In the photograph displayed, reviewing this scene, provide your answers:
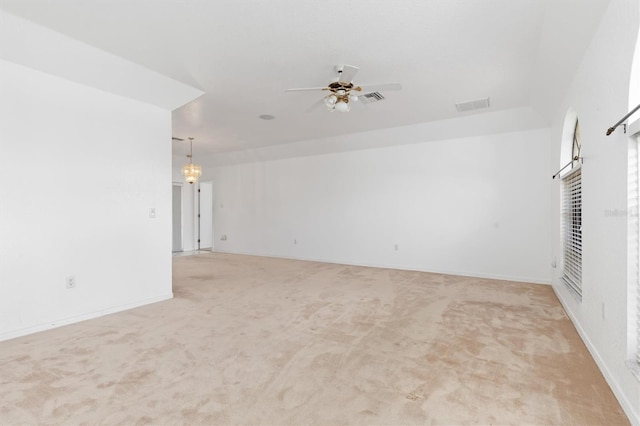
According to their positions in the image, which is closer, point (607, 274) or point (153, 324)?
point (607, 274)

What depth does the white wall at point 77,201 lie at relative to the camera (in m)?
3.01

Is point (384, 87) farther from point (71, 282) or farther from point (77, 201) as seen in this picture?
point (71, 282)

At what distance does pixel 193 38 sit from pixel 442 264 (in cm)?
538

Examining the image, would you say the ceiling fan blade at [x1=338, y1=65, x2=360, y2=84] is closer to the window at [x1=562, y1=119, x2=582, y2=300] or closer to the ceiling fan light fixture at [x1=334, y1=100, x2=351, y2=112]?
the ceiling fan light fixture at [x1=334, y1=100, x2=351, y2=112]

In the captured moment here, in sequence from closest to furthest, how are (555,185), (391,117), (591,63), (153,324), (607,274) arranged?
1. (607,274)
2. (591,63)
3. (153,324)
4. (555,185)
5. (391,117)

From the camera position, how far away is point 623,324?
1.97 meters

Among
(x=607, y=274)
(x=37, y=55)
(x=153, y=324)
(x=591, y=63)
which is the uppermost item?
(x=37, y=55)

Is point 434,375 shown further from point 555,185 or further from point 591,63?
point 555,185

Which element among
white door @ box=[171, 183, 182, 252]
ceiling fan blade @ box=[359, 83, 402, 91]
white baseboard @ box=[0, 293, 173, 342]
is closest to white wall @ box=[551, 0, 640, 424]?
ceiling fan blade @ box=[359, 83, 402, 91]

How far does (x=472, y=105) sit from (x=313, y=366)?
4.34m

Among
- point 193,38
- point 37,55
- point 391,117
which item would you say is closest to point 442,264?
point 391,117

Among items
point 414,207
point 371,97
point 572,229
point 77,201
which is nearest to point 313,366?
point 77,201

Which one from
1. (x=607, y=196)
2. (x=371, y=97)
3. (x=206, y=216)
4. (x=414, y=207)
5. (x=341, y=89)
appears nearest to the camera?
(x=607, y=196)

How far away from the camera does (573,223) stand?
12.6 feet
